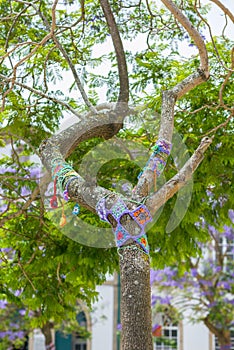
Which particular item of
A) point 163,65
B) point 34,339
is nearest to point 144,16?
point 163,65

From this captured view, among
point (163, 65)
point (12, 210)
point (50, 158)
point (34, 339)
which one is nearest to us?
point (50, 158)

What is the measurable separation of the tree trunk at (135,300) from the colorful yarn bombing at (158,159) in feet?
1.80

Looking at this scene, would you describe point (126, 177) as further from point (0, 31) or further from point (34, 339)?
point (34, 339)

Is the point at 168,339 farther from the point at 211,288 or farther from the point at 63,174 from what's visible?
the point at 63,174

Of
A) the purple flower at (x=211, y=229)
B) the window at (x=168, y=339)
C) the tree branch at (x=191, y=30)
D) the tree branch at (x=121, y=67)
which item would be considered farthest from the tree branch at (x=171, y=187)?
the window at (x=168, y=339)

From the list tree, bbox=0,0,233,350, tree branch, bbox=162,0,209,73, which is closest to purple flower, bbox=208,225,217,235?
tree, bbox=0,0,233,350

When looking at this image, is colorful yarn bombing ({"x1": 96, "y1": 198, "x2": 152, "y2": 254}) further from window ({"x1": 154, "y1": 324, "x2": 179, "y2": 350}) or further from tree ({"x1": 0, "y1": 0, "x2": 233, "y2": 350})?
window ({"x1": 154, "y1": 324, "x2": 179, "y2": 350})

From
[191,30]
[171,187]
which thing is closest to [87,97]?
[191,30]

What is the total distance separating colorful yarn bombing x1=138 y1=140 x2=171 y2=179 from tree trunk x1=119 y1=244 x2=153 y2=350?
0.55m

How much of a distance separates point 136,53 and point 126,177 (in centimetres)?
121

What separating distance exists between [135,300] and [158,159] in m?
0.90

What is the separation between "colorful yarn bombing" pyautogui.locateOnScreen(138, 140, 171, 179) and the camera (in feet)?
12.0

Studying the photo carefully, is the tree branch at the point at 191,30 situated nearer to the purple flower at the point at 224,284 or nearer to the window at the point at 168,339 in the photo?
the purple flower at the point at 224,284

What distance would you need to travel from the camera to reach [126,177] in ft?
19.2
